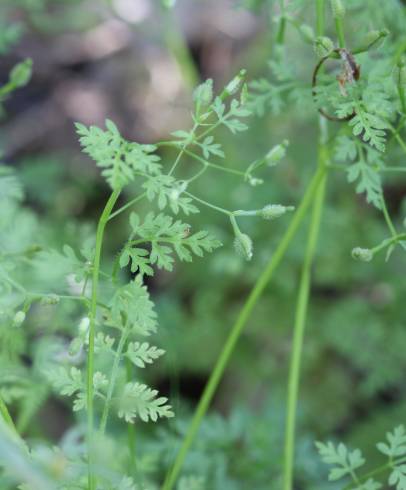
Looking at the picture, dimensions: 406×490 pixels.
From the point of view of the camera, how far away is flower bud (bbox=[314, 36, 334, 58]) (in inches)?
52.1

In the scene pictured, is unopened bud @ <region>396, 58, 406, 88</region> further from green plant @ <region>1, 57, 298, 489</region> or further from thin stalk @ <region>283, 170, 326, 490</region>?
thin stalk @ <region>283, 170, 326, 490</region>

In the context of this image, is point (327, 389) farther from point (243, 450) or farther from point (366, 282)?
point (243, 450)

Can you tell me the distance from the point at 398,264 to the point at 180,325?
3.56 feet

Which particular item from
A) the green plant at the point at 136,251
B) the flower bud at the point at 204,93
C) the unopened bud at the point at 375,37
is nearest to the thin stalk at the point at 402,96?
the unopened bud at the point at 375,37

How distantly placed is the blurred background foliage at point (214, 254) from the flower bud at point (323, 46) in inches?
13.3

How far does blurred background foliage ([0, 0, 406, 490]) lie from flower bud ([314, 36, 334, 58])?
338 mm

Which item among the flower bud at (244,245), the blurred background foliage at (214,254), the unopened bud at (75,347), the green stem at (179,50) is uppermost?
the flower bud at (244,245)

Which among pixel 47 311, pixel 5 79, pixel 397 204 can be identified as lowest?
pixel 397 204

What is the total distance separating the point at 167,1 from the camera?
5.54 feet

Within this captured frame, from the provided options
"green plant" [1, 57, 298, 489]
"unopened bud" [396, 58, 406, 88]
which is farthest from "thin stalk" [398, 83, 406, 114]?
"green plant" [1, 57, 298, 489]

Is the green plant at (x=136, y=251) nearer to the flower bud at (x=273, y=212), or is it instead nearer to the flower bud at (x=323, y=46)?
the flower bud at (x=273, y=212)

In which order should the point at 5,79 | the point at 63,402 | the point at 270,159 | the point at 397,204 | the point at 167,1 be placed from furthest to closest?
1. the point at 5,79
2. the point at 397,204
3. the point at 63,402
4. the point at 167,1
5. the point at 270,159

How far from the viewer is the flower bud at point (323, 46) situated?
52.1 inches

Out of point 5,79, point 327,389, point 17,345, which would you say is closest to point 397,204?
point 327,389
